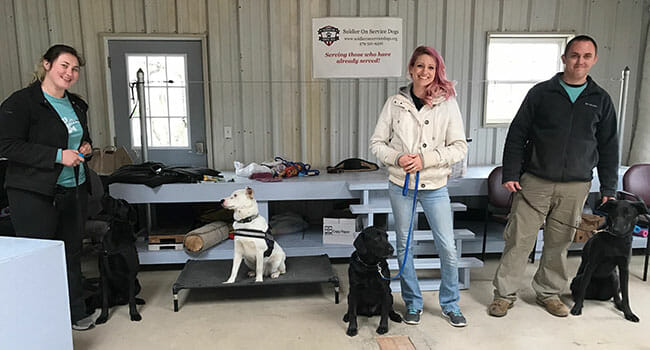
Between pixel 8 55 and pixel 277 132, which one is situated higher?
pixel 8 55

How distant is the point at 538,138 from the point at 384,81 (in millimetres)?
2064

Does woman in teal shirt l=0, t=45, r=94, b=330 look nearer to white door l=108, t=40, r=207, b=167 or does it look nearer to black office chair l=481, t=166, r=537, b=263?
white door l=108, t=40, r=207, b=167

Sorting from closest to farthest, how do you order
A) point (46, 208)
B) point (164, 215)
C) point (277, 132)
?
point (46, 208), point (164, 215), point (277, 132)

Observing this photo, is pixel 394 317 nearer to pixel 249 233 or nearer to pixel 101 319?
pixel 249 233

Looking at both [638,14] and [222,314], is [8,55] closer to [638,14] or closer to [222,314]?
[222,314]

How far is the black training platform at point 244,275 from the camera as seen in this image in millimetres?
2801

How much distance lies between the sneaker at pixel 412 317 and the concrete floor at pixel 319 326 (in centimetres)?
3

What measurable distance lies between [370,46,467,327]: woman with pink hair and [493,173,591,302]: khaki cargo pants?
476 mm

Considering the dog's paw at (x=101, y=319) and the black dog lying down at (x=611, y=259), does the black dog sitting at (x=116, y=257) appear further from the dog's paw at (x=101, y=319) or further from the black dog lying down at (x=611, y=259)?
the black dog lying down at (x=611, y=259)

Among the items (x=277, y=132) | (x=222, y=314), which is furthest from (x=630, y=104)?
(x=222, y=314)

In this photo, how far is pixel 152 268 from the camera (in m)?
3.57

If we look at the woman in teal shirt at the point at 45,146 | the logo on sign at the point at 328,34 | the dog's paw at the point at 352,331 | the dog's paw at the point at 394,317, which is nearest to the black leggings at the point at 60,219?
the woman in teal shirt at the point at 45,146

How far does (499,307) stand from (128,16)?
150 inches

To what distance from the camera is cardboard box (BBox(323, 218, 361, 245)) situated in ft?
11.1
